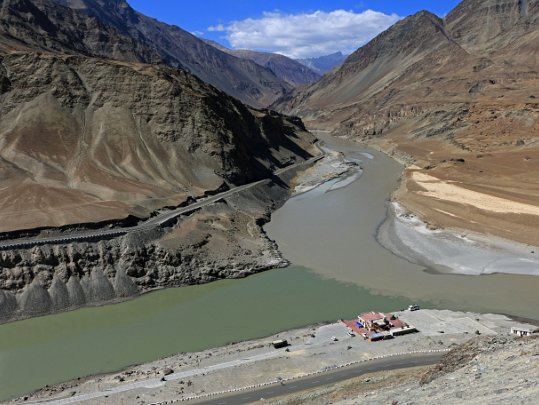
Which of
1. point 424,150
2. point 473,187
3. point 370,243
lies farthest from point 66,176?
point 424,150

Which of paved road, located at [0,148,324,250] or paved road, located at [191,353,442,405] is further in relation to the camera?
paved road, located at [0,148,324,250]

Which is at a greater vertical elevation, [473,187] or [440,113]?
[440,113]

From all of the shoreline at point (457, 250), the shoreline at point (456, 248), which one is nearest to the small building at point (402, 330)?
the shoreline at point (456, 248)

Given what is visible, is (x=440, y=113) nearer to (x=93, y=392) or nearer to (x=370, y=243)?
(x=370, y=243)

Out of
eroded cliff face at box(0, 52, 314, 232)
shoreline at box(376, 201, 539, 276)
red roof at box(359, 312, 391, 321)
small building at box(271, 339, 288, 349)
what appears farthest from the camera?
eroded cliff face at box(0, 52, 314, 232)

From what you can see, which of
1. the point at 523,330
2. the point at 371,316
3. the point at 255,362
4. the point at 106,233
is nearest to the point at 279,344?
the point at 255,362

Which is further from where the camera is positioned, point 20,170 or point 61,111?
point 61,111

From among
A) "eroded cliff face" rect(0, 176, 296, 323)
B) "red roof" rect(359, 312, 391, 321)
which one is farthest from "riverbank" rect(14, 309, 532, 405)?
"eroded cliff face" rect(0, 176, 296, 323)

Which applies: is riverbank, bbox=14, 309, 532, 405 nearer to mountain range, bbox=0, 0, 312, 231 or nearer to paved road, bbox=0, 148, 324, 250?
paved road, bbox=0, 148, 324, 250
